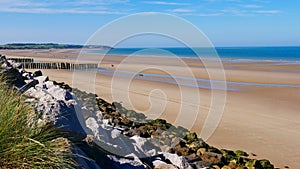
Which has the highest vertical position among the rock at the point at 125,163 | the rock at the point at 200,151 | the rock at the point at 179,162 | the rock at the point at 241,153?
the rock at the point at 125,163

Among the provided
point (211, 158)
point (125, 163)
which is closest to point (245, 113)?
point (211, 158)

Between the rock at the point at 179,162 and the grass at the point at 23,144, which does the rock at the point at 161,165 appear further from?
the grass at the point at 23,144

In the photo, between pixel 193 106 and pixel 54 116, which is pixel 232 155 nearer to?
pixel 54 116

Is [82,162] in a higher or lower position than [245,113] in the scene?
higher

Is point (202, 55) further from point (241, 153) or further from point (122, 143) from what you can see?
point (122, 143)

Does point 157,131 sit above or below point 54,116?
below

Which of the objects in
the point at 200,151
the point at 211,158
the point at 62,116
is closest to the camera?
the point at 62,116

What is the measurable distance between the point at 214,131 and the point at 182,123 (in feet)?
5.39

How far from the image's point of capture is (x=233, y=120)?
14102 millimetres

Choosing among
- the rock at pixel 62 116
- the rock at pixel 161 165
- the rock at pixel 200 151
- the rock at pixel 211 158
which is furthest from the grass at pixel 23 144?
the rock at pixel 200 151

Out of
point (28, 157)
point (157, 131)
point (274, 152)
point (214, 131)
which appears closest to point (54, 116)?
point (28, 157)

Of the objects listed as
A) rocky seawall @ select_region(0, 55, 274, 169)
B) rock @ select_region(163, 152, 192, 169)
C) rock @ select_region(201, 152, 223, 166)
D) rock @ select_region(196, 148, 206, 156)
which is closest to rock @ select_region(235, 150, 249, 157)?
rocky seawall @ select_region(0, 55, 274, 169)

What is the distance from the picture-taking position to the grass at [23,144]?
12.2 feet

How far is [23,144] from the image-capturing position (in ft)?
12.4
